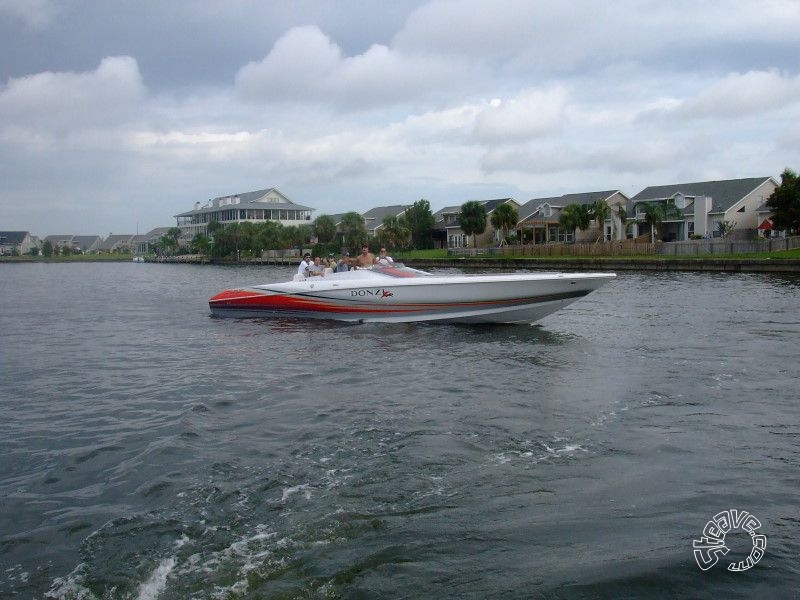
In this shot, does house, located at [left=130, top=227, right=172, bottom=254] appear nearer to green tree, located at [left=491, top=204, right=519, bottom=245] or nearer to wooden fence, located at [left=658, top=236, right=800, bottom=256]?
green tree, located at [left=491, top=204, right=519, bottom=245]

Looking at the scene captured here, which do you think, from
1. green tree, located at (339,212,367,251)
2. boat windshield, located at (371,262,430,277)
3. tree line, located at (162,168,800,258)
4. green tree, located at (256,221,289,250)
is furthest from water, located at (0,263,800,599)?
green tree, located at (256,221,289,250)

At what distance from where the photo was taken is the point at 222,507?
19.6 feet

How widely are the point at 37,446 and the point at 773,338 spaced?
46.4 ft

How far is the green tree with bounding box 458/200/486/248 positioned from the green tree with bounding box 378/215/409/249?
7.26m

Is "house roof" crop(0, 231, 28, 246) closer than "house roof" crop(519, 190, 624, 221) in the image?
No

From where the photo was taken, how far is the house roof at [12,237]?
17323 cm

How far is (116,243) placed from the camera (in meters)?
194

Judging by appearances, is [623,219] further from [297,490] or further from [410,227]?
[297,490]

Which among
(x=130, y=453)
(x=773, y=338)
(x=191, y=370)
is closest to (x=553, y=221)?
(x=773, y=338)

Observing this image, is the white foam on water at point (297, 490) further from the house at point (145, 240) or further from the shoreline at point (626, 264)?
the house at point (145, 240)

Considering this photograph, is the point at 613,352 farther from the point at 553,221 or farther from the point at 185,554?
the point at 553,221

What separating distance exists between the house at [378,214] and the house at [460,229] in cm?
769

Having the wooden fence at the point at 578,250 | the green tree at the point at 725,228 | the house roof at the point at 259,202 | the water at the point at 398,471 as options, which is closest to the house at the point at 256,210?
the house roof at the point at 259,202

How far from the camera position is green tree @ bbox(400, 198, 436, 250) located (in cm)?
8562
